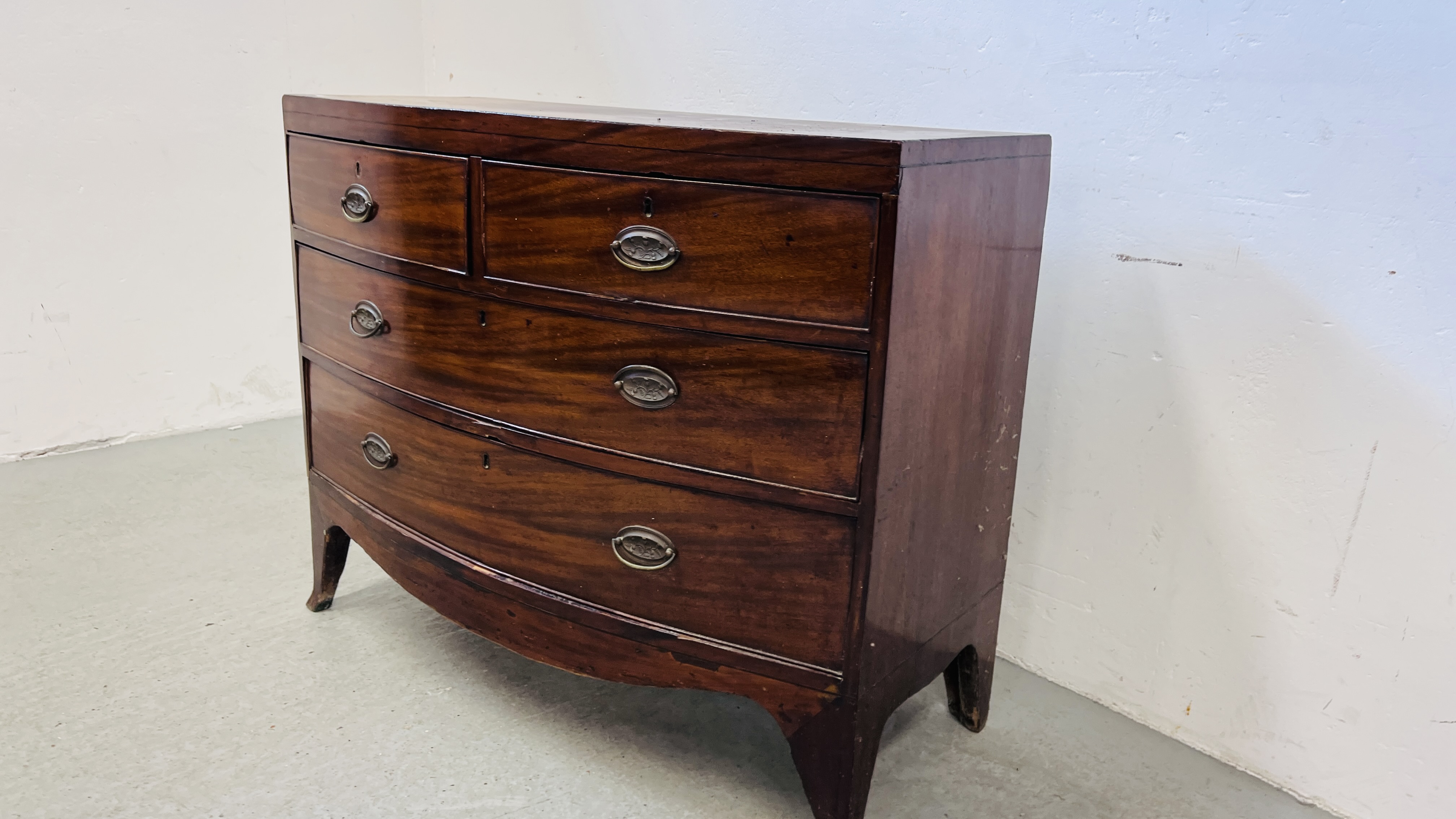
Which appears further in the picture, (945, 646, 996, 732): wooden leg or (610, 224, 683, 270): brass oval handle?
(945, 646, 996, 732): wooden leg

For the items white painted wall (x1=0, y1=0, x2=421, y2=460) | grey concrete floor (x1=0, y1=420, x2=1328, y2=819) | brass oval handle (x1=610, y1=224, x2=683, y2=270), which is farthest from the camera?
white painted wall (x1=0, y1=0, x2=421, y2=460)

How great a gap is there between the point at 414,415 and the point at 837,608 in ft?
2.43

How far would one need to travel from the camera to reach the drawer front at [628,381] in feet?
4.22

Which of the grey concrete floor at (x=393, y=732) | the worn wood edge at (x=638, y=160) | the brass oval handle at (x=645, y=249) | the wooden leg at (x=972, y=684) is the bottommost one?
the grey concrete floor at (x=393, y=732)

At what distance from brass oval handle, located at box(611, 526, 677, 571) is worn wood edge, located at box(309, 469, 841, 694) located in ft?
0.28

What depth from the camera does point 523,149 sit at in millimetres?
1406

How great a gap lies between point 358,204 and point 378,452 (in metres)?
0.40

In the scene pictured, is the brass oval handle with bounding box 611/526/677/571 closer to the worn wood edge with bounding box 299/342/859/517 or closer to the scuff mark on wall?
the worn wood edge with bounding box 299/342/859/517

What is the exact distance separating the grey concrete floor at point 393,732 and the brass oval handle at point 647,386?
593mm

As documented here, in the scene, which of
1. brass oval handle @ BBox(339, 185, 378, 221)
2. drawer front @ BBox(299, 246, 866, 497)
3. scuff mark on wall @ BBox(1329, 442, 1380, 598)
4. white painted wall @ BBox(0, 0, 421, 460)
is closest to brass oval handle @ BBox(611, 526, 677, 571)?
drawer front @ BBox(299, 246, 866, 497)

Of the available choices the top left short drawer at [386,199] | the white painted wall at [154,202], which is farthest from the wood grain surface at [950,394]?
the white painted wall at [154,202]

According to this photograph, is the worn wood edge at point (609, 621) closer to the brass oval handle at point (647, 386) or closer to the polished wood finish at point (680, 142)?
the brass oval handle at point (647, 386)

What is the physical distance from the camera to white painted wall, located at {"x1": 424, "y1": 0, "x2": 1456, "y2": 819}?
56.9 inches

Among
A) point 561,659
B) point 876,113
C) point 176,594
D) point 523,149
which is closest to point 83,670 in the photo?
point 176,594
